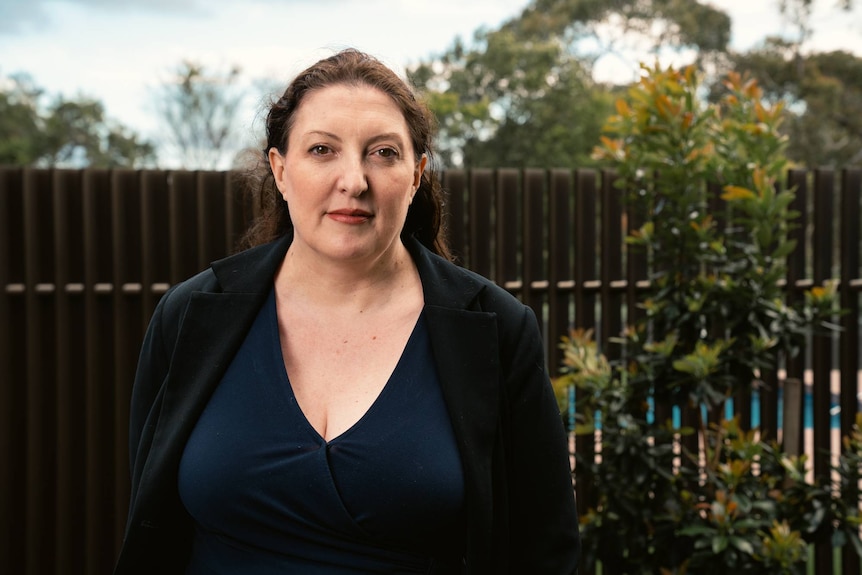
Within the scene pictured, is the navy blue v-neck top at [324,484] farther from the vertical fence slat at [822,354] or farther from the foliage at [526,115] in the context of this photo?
the foliage at [526,115]

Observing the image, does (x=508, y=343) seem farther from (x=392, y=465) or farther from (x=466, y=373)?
(x=392, y=465)

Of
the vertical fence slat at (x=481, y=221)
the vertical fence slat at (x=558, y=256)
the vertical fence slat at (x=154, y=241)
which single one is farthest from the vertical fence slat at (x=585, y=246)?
the vertical fence slat at (x=154, y=241)

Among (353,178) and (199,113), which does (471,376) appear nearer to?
(353,178)

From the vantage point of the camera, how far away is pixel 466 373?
1812 mm

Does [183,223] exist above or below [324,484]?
above

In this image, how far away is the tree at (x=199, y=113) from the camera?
123 ft

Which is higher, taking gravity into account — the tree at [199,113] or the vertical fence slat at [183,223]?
the tree at [199,113]

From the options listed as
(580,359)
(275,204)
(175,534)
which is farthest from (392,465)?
(580,359)

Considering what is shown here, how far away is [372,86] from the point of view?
186 cm

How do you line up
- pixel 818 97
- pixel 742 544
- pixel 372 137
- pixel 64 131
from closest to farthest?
1. pixel 372 137
2. pixel 742 544
3. pixel 818 97
4. pixel 64 131

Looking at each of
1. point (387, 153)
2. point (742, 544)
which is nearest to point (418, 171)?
point (387, 153)

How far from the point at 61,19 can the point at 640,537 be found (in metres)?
68.1

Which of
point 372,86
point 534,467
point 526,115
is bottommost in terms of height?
point 534,467

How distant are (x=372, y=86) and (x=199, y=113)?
124 feet
